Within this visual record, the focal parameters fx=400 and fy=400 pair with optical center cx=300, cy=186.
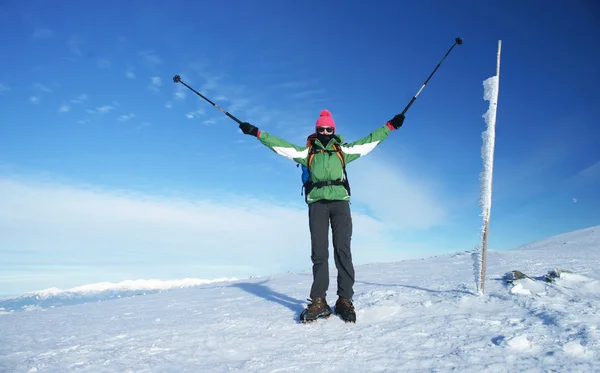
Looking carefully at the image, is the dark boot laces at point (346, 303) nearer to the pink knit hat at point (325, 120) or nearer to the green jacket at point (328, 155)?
the green jacket at point (328, 155)

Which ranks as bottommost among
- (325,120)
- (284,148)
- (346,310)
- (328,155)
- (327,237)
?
(346,310)

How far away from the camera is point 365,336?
454 cm

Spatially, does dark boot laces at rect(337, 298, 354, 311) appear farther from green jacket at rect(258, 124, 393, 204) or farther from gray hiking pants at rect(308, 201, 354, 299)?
green jacket at rect(258, 124, 393, 204)

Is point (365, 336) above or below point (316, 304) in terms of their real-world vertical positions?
below

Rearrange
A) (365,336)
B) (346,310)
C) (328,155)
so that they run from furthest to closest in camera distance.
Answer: (328,155)
(346,310)
(365,336)

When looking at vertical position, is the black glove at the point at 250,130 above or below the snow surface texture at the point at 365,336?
above

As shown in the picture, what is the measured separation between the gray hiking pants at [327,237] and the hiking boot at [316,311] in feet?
0.73

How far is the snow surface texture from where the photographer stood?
12.1 feet

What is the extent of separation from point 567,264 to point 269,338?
24.2 feet

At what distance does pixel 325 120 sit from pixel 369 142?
2.41 ft

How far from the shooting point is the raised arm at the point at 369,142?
5.91 m

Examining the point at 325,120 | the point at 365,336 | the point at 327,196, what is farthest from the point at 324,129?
the point at 365,336

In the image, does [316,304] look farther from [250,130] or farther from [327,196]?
[250,130]

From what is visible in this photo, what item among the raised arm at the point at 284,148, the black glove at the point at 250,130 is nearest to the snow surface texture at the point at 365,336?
the raised arm at the point at 284,148
